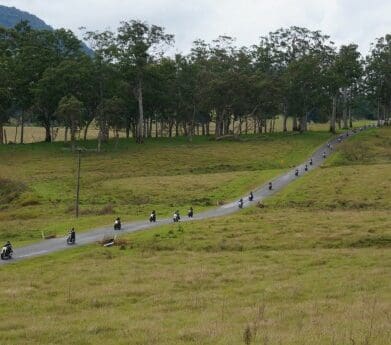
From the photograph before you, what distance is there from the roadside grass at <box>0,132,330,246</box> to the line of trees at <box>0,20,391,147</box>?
8044 millimetres

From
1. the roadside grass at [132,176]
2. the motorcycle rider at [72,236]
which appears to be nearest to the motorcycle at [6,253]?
the motorcycle rider at [72,236]

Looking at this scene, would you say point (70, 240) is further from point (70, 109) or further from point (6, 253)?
point (70, 109)

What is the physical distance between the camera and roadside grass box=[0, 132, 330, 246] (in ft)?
181

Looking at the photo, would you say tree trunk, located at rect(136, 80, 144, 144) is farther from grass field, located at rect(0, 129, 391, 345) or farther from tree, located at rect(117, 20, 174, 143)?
grass field, located at rect(0, 129, 391, 345)

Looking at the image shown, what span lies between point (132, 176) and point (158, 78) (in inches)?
1388

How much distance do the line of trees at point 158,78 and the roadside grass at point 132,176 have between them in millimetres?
8044

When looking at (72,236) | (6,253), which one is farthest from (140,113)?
(6,253)

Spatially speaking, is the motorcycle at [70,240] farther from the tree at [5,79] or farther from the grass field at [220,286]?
the tree at [5,79]

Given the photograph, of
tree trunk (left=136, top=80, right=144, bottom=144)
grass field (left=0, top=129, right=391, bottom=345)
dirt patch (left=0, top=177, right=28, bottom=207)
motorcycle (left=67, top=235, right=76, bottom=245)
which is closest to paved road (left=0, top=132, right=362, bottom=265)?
motorcycle (left=67, top=235, right=76, bottom=245)

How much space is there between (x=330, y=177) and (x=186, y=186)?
1888 cm

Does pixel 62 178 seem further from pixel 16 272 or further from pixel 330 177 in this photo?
pixel 16 272

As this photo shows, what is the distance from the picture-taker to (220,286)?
2625 centimetres

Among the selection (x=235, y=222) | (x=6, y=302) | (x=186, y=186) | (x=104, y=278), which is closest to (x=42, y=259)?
(x=104, y=278)

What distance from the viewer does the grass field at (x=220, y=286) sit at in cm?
1706
